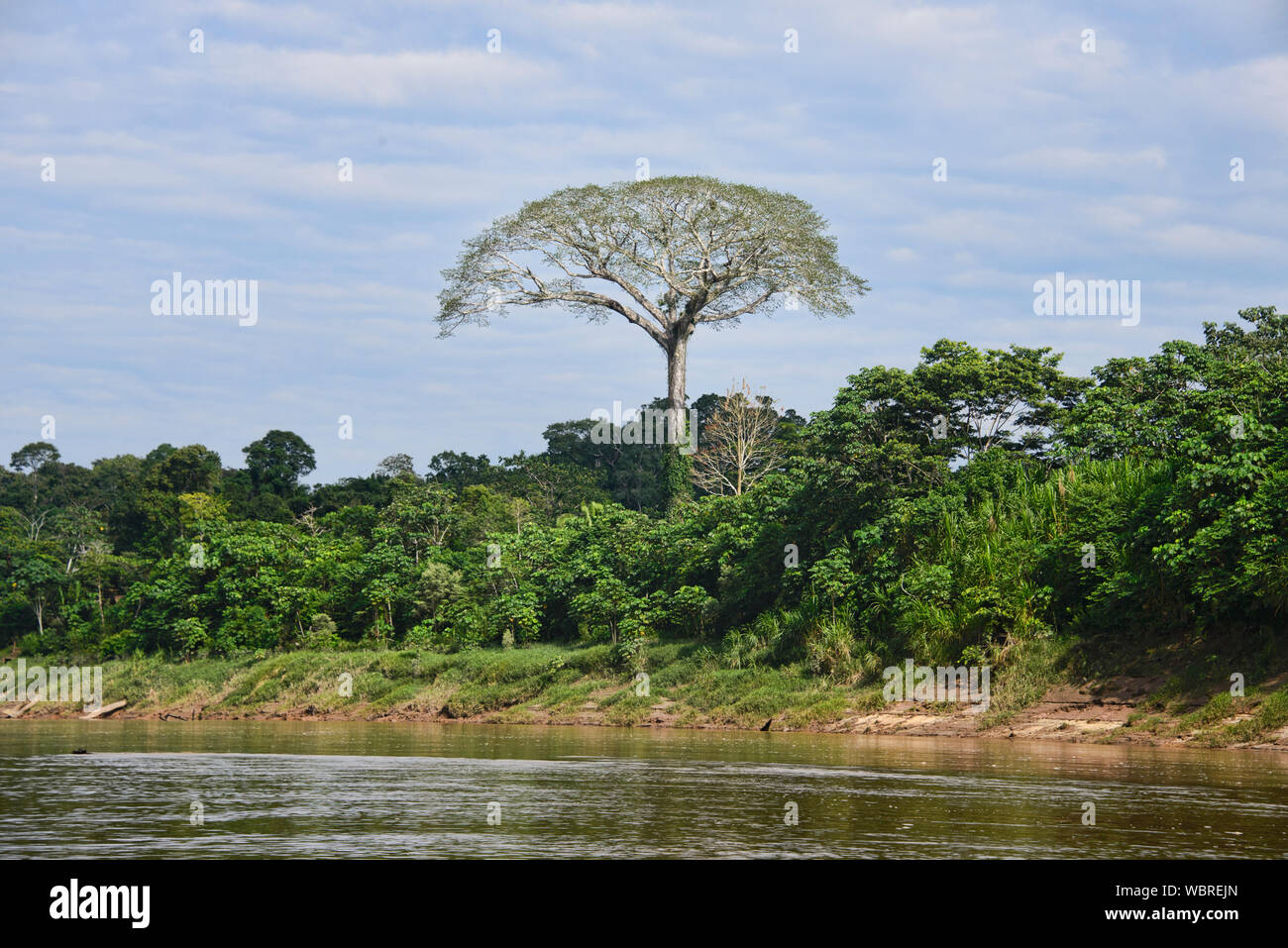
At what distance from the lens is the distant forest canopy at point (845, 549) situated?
24.7m

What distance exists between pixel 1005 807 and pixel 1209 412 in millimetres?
14568

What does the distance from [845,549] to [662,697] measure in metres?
6.14

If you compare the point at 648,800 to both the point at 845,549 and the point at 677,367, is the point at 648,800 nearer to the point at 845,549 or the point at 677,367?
the point at 845,549

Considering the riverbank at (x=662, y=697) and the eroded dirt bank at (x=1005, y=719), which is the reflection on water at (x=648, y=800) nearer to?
the eroded dirt bank at (x=1005, y=719)

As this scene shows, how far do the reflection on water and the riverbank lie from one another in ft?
4.77

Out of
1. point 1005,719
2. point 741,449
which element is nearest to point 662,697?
point 1005,719

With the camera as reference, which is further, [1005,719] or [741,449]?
[741,449]

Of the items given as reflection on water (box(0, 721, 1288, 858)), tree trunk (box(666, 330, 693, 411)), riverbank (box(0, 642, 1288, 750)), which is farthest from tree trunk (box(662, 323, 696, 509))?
reflection on water (box(0, 721, 1288, 858))

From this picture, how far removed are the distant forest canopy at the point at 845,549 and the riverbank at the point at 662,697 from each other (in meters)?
1.07

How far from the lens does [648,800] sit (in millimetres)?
14945
